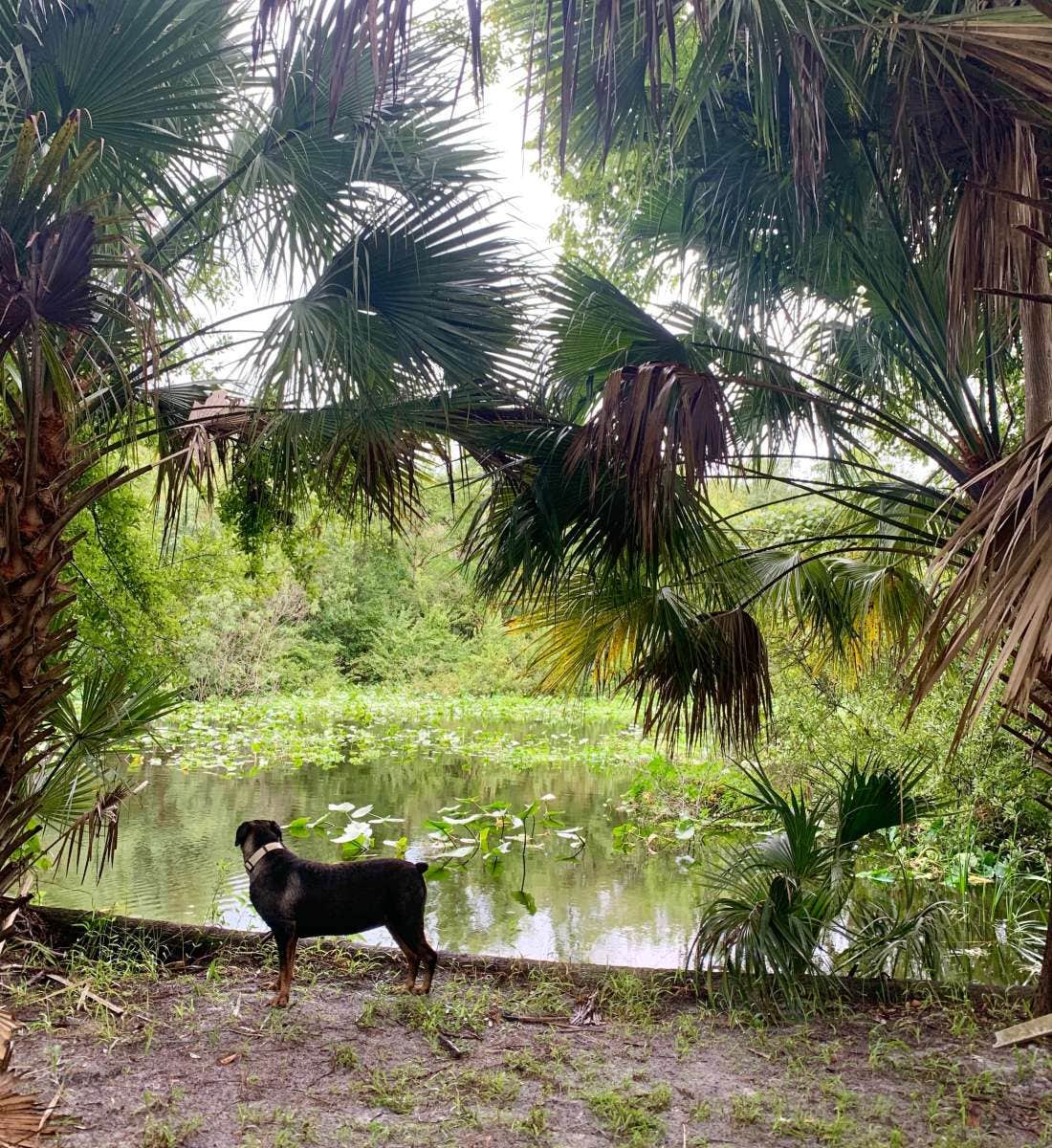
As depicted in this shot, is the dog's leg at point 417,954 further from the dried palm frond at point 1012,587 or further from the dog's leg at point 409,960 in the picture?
the dried palm frond at point 1012,587

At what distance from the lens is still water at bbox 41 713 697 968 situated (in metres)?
5.21

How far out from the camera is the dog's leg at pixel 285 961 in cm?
352

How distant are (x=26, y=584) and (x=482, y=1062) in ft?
7.17

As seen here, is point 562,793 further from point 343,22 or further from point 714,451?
point 343,22

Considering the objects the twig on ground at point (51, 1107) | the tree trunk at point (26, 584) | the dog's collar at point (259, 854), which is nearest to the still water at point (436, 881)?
the dog's collar at point (259, 854)

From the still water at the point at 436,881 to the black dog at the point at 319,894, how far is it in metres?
1.41

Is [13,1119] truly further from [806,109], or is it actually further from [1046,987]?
[1046,987]

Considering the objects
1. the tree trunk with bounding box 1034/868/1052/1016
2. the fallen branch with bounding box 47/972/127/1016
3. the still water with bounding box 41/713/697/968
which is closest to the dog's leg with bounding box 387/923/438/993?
the fallen branch with bounding box 47/972/127/1016

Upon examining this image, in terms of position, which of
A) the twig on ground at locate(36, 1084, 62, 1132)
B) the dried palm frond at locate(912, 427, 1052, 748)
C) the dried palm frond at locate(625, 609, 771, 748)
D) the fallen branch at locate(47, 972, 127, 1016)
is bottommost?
the fallen branch at locate(47, 972, 127, 1016)

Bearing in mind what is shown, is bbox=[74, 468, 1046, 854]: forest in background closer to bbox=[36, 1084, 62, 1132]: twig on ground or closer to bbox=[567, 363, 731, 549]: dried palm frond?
bbox=[567, 363, 731, 549]: dried palm frond

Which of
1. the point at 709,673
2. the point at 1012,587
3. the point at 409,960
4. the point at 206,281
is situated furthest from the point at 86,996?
the point at 1012,587

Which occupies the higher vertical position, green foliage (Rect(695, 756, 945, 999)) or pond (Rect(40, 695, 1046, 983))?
green foliage (Rect(695, 756, 945, 999))

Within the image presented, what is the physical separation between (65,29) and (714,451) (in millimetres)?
2407

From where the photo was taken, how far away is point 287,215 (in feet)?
12.0
